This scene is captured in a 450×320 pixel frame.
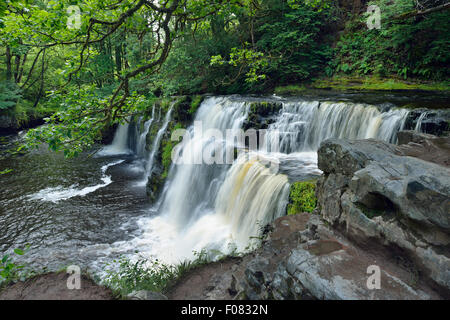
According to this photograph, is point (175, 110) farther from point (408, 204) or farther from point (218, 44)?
point (408, 204)

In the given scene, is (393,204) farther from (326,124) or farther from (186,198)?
(186,198)

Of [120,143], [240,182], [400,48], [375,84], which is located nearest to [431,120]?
[240,182]

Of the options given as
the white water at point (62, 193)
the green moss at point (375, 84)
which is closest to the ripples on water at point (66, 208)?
the white water at point (62, 193)

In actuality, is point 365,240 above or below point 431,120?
below

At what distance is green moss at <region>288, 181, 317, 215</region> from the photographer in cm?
464

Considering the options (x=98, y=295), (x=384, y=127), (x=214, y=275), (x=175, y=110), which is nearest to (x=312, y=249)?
(x=214, y=275)

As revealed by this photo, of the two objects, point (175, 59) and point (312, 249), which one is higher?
point (175, 59)

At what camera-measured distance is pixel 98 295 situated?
3.63 metres

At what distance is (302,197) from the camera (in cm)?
477

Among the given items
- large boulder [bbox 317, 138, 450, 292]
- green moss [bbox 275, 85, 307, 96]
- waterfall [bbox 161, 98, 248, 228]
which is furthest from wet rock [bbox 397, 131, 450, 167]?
green moss [bbox 275, 85, 307, 96]

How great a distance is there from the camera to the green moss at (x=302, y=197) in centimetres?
464

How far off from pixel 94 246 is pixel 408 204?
740 centimetres

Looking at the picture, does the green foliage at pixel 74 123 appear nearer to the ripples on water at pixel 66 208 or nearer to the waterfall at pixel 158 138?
the ripples on water at pixel 66 208
